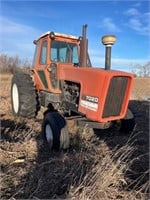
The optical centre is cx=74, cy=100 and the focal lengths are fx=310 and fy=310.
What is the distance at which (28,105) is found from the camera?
23.2ft

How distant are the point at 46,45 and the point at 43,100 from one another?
49.1 inches

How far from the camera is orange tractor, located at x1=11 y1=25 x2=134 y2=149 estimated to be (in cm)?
490

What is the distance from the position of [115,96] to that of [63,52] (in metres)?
2.19

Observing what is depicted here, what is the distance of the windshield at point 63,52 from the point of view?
6637mm

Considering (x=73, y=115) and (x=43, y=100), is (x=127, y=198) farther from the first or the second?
(x=43, y=100)

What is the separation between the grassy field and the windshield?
1463 mm

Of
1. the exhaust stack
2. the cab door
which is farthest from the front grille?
the cab door

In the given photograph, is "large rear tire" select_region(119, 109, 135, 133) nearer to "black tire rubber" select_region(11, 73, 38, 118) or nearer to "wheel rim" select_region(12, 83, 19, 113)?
"black tire rubber" select_region(11, 73, 38, 118)

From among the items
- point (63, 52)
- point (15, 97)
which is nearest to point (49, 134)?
point (63, 52)

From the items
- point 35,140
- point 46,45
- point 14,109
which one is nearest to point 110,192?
point 35,140

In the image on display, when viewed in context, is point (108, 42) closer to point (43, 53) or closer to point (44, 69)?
point (44, 69)

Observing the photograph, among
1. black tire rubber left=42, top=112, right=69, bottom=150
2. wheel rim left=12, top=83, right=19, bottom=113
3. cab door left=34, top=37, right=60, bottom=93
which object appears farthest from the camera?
wheel rim left=12, top=83, right=19, bottom=113

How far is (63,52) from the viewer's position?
6727 millimetres

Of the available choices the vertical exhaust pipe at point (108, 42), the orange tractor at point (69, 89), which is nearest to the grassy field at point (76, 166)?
the orange tractor at point (69, 89)
